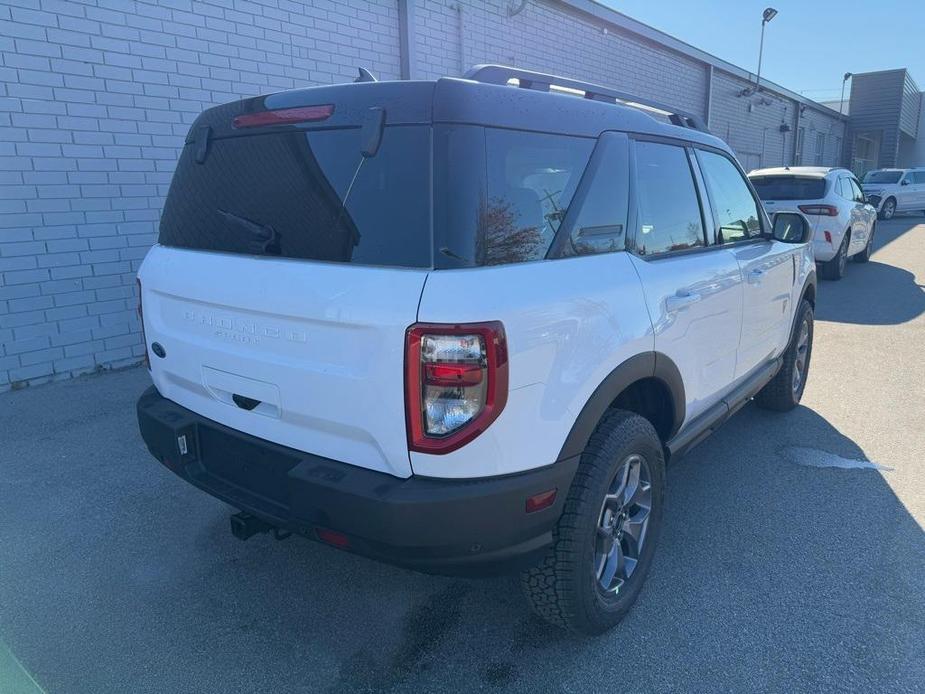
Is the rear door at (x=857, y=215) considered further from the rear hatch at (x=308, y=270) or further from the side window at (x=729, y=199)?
the rear hatch at (x=308, y=270)

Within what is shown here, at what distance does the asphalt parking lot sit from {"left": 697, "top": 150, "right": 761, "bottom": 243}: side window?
1.46 meters

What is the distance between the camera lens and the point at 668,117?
3.44 m

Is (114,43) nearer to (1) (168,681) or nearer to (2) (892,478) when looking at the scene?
(1) (168,681)

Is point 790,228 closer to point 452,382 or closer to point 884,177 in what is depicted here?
point 452,382

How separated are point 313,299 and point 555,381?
0.81m

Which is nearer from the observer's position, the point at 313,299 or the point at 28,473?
the point at 313,299

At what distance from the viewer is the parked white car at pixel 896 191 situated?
76.5ft

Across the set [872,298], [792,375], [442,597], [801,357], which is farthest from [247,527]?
[872,298]

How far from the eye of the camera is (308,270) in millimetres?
2162

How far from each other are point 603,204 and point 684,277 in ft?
1.94

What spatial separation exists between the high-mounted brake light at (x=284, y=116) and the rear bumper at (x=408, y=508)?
45.8 inches

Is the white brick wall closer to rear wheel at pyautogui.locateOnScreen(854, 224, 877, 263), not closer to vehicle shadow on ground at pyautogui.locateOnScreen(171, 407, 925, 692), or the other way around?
vehicle shadow on ground at pyautogui.locateOnScreen(171, 407, 925, 692)

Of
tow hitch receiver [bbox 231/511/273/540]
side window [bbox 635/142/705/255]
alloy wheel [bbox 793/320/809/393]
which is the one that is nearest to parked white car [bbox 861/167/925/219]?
alloy wheel [bbox 793/320/809/393]

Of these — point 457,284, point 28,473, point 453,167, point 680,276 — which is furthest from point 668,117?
point 28,473
